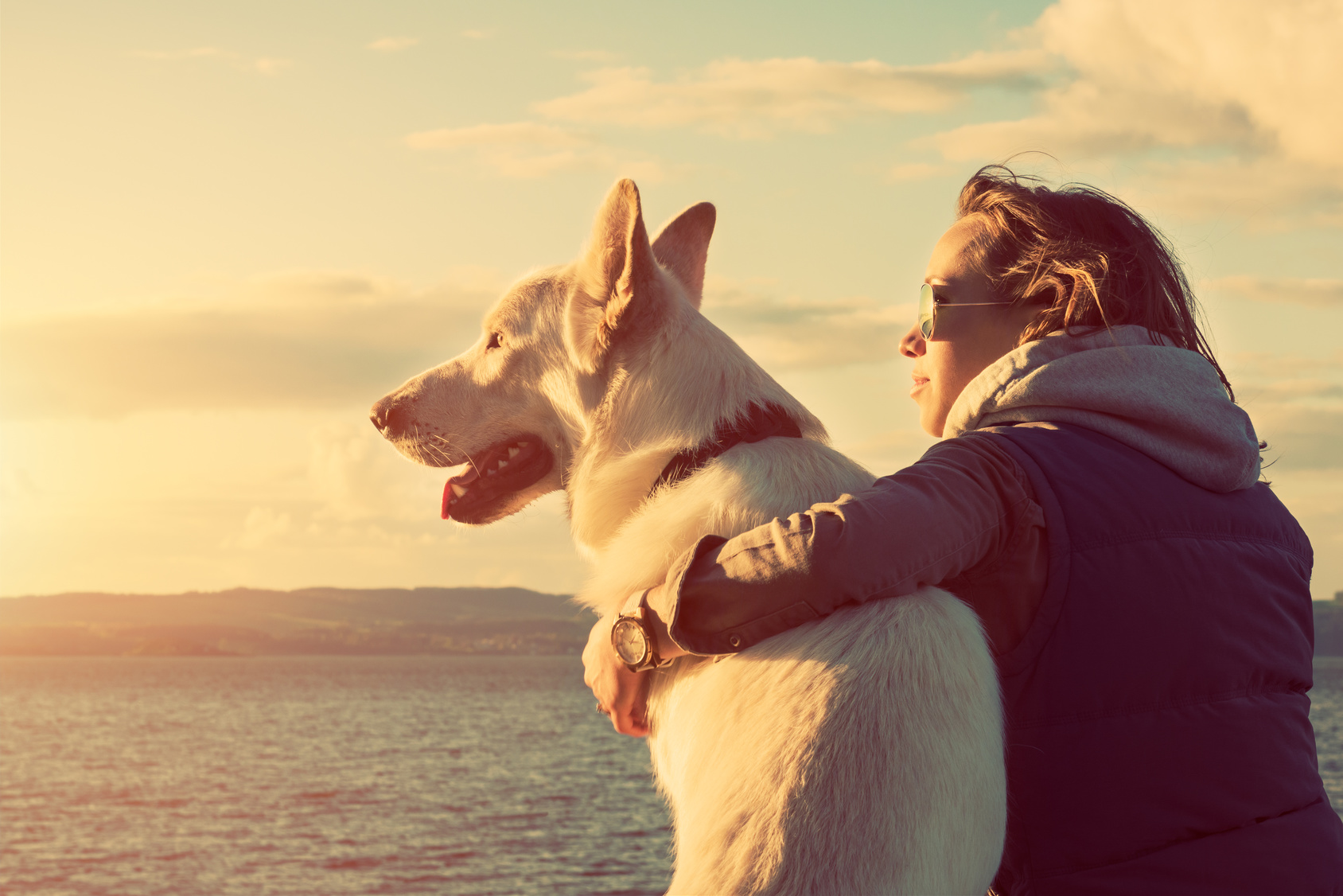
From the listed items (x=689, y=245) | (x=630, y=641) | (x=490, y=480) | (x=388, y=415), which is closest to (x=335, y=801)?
(x=388, y=415)

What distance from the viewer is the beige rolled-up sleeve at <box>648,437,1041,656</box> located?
228cm

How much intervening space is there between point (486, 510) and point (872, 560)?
Answer: 2.07 m

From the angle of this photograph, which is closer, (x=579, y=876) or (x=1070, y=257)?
(x=1070, y=257)

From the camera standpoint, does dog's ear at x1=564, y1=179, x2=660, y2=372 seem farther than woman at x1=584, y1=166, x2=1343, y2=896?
Yes

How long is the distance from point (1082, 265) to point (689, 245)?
1796 mm

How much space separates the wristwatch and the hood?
1096 millimetres

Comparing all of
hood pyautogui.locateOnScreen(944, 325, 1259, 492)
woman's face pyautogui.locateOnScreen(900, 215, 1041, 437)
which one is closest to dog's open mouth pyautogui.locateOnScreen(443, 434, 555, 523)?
woman's face pyautogui.locateOnScreen(900, 215, 1041, 437)

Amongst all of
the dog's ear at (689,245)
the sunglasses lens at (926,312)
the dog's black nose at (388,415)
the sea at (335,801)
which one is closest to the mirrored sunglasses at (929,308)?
the sunglasses lens at (926,312)

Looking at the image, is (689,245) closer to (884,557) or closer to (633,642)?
(633,642)

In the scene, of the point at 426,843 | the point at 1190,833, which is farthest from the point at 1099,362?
the point at 426,843

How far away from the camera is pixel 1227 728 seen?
2.40 m

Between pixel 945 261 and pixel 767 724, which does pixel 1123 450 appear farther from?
pixel 767 724

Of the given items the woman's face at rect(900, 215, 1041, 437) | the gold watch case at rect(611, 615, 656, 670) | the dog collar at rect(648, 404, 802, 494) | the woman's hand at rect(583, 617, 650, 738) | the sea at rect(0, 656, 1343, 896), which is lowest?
the sea at rect(0, 656, 1343, 896)

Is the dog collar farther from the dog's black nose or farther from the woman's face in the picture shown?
the dog's black nose
